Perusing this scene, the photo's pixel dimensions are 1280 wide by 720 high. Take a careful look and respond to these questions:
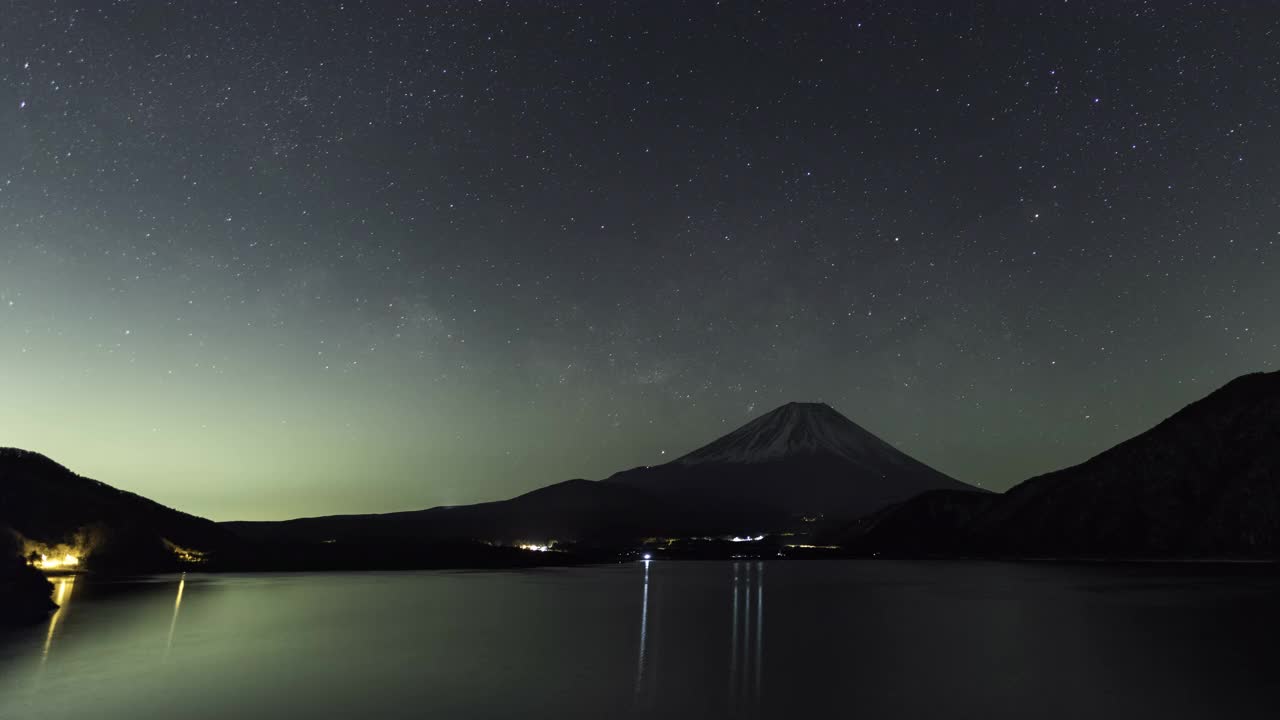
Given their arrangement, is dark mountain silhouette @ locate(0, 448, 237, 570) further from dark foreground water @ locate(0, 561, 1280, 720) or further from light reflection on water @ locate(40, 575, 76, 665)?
dark foreground water @ locate(0, 561, 1280, 720)

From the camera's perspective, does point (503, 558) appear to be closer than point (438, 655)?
No

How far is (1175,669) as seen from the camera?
26.6 m

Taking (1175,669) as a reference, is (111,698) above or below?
below

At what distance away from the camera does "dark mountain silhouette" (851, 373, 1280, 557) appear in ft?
513

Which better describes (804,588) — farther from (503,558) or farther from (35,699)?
(503,558)

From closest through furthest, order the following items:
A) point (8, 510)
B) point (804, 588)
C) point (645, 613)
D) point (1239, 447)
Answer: point (645, 613) → point (804, 588) → point (8, 510) → point (1239, 447)

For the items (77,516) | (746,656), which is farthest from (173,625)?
(77,516)

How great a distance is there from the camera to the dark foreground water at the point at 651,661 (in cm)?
2075

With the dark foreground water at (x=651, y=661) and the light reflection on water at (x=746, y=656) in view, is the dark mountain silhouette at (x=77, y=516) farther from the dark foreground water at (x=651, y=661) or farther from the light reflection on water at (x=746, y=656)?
the light reflection on water at (x=746, y=656)

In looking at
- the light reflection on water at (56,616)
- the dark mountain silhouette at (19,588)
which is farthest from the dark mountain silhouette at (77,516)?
the dark mountain silhouette at (19,588)

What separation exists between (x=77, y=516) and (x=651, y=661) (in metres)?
160

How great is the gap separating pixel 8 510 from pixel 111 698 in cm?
15610

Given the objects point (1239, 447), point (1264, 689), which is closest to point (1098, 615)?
point (1264, 689)

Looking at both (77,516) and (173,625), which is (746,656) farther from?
(77,516)
